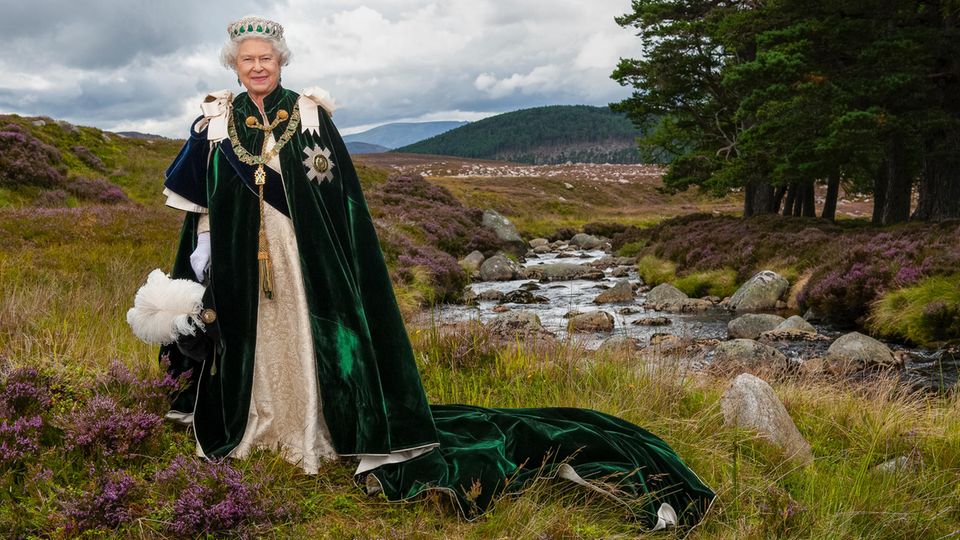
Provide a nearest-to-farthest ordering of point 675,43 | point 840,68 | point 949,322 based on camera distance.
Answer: point 949,322 < point 840,68 < point 675,43

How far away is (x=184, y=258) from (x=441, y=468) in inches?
69.0

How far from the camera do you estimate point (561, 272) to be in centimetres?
2031

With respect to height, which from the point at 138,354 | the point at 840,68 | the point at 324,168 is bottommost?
the point at 138,354

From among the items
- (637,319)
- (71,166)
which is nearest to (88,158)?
(71,166)

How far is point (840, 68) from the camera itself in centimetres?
1634

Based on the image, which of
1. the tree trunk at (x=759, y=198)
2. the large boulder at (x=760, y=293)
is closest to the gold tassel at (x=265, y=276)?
the large boulder at (x=760, y=293)

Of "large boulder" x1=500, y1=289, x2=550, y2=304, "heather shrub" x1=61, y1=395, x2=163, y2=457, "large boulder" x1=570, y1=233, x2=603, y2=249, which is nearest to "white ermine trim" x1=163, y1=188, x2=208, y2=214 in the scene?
"heather shrub" x1=61, y1=395, x2=163, y2=457

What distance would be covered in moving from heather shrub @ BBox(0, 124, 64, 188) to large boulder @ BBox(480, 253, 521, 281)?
10.9 metres

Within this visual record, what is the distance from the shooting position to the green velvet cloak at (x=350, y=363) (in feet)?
11.0

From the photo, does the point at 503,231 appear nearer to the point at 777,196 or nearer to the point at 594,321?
the point at 777,196

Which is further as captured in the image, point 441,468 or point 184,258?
point 184,258

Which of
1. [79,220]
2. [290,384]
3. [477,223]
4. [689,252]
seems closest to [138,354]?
[290,384]

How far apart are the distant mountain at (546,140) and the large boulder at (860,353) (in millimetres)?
154000

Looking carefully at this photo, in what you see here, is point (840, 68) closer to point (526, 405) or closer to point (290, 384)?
point (526, 405)
